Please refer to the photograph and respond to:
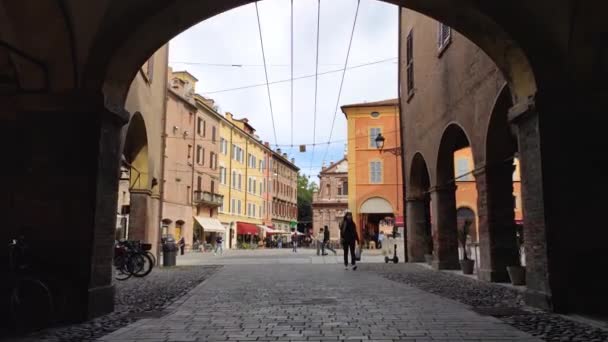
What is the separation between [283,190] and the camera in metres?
79.0

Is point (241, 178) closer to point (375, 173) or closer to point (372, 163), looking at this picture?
point (372, 163)

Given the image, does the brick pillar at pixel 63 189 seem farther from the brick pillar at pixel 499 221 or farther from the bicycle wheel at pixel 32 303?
the brick pillar at pixel 499 221

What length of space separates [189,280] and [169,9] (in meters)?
6.93

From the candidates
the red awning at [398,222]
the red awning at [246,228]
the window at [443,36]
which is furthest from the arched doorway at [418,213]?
the red awning at [246,228]

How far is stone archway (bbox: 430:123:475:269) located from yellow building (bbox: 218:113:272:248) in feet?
128

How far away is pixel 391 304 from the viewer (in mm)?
A: 7891

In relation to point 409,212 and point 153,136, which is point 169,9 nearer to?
point 153,136

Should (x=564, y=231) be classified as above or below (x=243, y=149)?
below

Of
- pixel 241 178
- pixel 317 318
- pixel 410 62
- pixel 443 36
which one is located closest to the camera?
pixel 317 318

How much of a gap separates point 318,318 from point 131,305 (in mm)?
3334

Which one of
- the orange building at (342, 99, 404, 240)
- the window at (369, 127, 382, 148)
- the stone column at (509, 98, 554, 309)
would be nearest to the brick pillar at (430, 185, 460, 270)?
the stone column at (509, 98, 554, 309)

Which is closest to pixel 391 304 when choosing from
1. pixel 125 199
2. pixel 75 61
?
pixel 75 61

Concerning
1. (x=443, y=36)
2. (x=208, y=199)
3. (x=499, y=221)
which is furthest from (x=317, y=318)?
(x=208, y=199)

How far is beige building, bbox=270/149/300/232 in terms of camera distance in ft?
242
